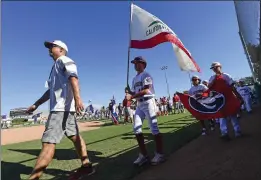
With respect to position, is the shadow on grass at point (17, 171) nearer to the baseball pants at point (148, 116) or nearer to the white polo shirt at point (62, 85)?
the white polo shirt at point (62, 85)

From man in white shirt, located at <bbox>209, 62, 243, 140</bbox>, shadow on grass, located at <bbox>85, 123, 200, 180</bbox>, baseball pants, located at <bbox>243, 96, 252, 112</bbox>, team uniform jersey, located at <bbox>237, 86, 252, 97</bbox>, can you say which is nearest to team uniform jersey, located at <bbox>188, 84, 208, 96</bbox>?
man in white shirt, located at <bbox>209, 62, 243, 140</bbox>

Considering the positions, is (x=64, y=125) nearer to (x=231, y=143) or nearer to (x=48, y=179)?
(x=48, y=179)

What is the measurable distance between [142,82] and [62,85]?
1634mm

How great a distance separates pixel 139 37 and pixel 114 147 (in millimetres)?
2891

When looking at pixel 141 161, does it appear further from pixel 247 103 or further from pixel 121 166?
pixel 247 103

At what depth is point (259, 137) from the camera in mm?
6223

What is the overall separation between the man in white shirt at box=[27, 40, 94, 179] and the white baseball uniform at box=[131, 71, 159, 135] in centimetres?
130

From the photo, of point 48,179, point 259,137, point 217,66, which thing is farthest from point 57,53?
point 259,137

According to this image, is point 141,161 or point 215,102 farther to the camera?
point 215,102

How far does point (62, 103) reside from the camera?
409 cm

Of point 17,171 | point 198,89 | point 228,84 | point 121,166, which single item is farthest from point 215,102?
point 17,171

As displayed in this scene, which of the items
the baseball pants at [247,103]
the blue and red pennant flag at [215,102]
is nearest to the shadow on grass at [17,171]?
the blue and red pennant flag at [215,102]

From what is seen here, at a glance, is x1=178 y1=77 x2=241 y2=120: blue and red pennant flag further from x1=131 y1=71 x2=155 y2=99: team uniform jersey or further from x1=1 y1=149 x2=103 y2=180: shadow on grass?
x1=1 y1=149 x2=103 y2=180: shadow on grass

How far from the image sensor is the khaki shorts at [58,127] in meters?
3.84
